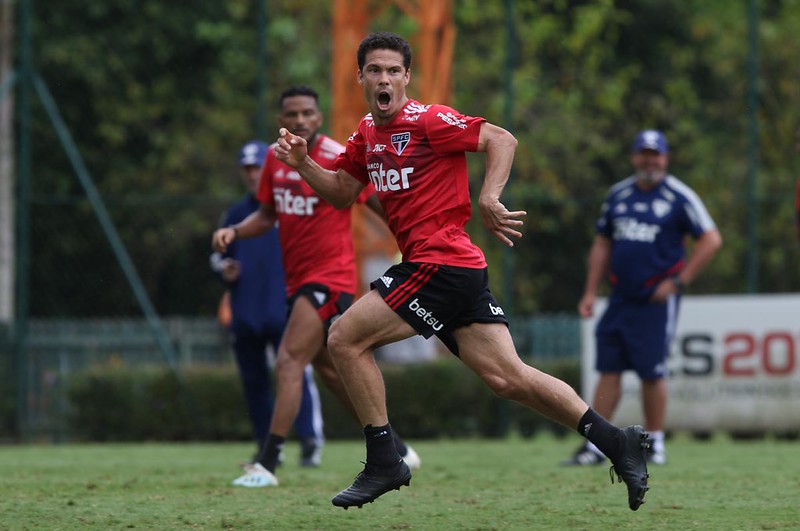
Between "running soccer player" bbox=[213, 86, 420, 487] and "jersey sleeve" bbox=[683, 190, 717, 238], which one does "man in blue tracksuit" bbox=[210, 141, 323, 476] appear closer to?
"running soccer player" bbox=[213, 86, 420, 487]

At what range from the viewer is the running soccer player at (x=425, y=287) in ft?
20.3

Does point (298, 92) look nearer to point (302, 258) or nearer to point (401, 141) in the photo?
point (302, 258)

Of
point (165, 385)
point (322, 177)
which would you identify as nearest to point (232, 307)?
point (322, 177)

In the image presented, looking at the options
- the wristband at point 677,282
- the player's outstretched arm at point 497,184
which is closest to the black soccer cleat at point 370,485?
the player's outstretched arm at point 497,184

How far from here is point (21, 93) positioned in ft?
49.5

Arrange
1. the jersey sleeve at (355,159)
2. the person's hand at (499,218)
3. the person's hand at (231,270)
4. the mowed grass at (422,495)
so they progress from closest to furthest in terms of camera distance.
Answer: the person's hand at (499,218) → the mowed grass at (422,495) → the jersey sleeve at (355,159) → the person's hand at (231,270)

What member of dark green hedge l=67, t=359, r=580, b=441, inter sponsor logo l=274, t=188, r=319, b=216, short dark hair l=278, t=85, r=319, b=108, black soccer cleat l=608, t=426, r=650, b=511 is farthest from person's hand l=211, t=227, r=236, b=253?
dark green hedge l=67, t=359, r=580, b=441

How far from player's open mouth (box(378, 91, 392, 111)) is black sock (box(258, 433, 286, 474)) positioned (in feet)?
8.59

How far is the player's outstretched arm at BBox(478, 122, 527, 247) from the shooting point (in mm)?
5898

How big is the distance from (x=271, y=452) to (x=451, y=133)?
2.71 metres

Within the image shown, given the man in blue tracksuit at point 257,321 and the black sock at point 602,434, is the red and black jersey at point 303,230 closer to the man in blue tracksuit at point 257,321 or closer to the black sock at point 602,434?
the man in blue tracksuit at point 257,321

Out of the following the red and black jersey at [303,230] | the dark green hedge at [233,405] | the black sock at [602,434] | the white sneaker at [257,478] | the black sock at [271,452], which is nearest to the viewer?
the black sock at [602,434]

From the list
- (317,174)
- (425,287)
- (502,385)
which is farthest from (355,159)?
(502,385)

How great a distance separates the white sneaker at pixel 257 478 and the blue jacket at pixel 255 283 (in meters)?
1.85
